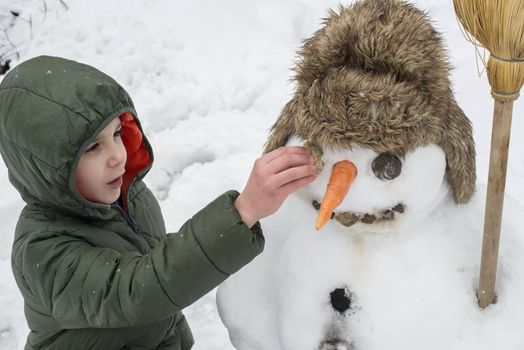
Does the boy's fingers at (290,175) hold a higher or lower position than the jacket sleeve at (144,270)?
higher

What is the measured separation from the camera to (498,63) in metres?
1.16

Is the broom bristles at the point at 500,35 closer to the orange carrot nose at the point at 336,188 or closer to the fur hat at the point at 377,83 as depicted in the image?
the fur hat at the point at 377,83

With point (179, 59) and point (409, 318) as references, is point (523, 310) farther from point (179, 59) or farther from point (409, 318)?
point (179, 59)

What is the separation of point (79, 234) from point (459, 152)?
0.81m

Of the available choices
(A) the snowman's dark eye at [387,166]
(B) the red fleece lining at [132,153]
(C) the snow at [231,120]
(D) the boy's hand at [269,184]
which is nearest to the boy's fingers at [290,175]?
(D) the boy's hand at [269,184]

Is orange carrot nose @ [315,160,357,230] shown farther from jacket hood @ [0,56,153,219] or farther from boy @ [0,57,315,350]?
jacket hood @ [0,56,153,219]

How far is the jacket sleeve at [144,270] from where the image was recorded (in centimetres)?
115

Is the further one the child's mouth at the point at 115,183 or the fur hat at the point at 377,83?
the child's mouth at the point at 115,183

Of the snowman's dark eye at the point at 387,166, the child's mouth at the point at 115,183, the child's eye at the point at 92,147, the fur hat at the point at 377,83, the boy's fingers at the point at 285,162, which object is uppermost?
the fur hat at the point at 377,83

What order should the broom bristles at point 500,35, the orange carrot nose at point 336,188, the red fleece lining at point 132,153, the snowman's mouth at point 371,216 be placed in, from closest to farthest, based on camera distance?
the broom bristles at point 500,35, the orange carrot nose at point 336,188, the snowman's mouth at point 371,216, the red fleece lining at point 132,153

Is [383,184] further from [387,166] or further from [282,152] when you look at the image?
[282,152]

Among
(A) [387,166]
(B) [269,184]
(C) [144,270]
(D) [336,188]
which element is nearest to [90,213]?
(C) [144,270]

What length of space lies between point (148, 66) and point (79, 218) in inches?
79.4

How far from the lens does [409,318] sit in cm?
136
